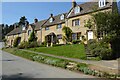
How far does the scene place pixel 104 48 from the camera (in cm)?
2488

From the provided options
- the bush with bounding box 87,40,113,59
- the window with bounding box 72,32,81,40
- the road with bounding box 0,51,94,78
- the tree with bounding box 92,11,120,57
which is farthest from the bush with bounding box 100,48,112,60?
the window with bounding box 72,32,81,40

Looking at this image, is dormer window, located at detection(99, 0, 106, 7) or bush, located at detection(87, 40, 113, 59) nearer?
bush, located at detection(87, 40, 113, 59)

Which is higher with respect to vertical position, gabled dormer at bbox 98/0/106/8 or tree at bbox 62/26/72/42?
gabled dormer at bbox 98/0/106/8

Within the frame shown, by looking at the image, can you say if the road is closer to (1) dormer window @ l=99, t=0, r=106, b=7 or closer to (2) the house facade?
(2) the house facade

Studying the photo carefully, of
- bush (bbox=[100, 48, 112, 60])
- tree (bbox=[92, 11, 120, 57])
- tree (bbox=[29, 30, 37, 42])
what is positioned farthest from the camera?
tree (bbox=[29, 30, 37, 42])

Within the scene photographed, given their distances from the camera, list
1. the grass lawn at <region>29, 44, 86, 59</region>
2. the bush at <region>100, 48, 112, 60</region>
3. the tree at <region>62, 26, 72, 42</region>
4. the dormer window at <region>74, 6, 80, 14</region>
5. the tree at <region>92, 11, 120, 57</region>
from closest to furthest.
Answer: the bush at <region>100, 48, 112, 60</region>
the tree at <region>92, 11, 120, 57</region>
the grass lawn at <region>29, 44, 86, 59</region>
the dormer window at <region>74, 6, 80, 14</region>
the tree at <region>62, 26, 72, 42</region>

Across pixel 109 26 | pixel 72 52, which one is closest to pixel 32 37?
pixel 72 52

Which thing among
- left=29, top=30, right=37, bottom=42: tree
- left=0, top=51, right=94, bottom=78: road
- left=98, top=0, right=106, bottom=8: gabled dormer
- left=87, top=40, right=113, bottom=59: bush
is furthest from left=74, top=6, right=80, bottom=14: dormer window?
left=0, top=51, right=94, bottom=78: road

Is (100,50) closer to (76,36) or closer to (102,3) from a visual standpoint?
(102,3)

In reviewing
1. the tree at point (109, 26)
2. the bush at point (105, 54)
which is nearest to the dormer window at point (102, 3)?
the tree at point (109, 26)

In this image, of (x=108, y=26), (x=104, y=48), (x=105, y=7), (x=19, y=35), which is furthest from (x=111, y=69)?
(x=19, y=35)

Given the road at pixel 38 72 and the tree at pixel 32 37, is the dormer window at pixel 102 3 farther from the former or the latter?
the tree at pixel 32 37

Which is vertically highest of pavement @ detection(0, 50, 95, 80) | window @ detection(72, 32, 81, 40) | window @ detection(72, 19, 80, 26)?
window @ detection(72, 19, 80, 26)

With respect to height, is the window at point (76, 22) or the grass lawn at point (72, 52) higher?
the window at point (76, 22)
